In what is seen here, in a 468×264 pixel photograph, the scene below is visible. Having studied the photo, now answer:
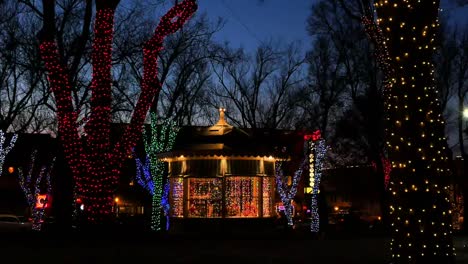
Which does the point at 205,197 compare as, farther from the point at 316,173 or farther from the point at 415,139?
the point at 415,139

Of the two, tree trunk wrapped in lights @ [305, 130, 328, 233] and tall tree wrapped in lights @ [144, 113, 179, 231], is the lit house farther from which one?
tree trunk wrapped in lights @ [305, 130, 328, 233]

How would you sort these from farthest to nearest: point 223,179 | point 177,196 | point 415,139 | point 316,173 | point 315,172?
1. point 315,172
2. point 316,173
3. point 177,196
4. point 223,179
5. point 415,139

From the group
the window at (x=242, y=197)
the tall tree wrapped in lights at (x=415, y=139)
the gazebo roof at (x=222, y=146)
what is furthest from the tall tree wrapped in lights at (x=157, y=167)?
the tall tree wrapped in lights at (x=415, y=139)

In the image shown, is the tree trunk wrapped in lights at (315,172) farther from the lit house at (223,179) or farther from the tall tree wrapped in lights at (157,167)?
the tall tree wrapped in lights at (157,167)

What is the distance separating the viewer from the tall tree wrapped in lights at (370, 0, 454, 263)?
10.3m

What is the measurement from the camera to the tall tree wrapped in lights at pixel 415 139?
10328mm

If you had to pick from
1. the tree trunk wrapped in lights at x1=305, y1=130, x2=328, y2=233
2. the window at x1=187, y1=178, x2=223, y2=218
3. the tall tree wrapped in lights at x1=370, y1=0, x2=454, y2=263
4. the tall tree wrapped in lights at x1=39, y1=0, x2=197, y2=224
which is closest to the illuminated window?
the window at x1=187, y1=178, x2=223, y2=218

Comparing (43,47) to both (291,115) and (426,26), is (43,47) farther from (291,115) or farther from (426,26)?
(291,115)

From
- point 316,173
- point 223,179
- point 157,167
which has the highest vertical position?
point 157,167

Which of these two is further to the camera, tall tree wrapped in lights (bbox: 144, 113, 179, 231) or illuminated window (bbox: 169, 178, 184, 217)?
tall tree wrapped in lights (bbox: 144, 113, 179, 231)

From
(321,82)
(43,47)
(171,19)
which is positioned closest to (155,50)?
(171,19)

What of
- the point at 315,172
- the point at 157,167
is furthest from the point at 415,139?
the point at 157,167

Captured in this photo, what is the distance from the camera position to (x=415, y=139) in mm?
10570

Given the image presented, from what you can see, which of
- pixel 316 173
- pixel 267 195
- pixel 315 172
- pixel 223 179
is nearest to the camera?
pixel 223 179
